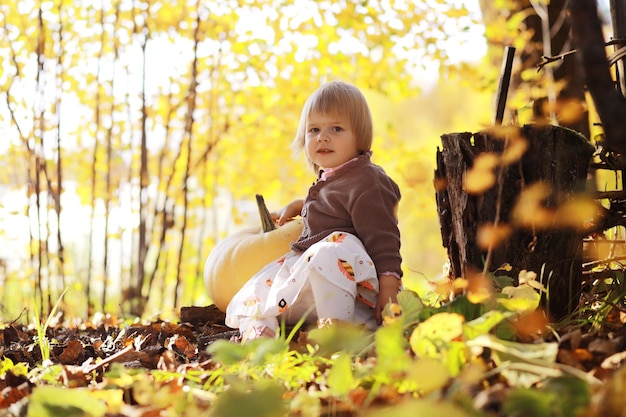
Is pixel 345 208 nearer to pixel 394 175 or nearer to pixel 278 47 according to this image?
pixel 278 47

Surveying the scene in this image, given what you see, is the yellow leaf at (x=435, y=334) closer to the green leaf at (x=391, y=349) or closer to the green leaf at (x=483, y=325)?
the green leaf at (x=483, y=325)

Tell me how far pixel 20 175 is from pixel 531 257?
4.27 m

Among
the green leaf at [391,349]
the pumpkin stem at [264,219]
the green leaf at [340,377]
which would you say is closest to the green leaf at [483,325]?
the green leaf at [391,349]

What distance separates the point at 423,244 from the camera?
1161cm

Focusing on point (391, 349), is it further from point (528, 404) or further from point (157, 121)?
point (157, 121)

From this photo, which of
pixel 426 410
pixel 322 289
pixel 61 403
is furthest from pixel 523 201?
pixel 61 403

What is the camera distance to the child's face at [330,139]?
2418mm

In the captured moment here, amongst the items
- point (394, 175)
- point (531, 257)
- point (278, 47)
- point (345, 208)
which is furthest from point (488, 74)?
point (531, 257)

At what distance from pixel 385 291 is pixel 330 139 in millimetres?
604

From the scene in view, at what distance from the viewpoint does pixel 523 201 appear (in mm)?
1859

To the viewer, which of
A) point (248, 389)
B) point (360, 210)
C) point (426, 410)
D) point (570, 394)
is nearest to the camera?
point (426, 410)

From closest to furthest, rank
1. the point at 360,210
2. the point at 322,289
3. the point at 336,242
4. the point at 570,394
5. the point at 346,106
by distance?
the point at 570,394, the point at 322,289, the point at 336,242, the point at 360,210, the point at 346,106

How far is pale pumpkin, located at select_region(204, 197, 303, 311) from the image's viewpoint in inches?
109

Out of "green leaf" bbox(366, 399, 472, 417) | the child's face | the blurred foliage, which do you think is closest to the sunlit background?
the blurred foliage
